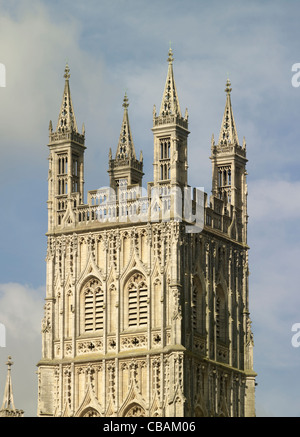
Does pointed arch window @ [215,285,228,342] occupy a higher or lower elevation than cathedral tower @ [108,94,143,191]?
lower

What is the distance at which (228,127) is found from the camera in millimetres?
110938

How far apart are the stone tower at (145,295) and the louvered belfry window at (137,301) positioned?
51 mm

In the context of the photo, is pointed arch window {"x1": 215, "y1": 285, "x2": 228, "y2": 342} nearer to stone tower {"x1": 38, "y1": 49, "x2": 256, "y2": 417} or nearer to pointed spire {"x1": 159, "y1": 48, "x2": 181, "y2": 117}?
stone tower {"x1": 38, "y1": 49, "x2": 256, "y2": 417}

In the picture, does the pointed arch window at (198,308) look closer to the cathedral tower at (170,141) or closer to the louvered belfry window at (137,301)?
the louvered belfry window at (137,301)

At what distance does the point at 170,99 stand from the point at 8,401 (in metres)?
17.5

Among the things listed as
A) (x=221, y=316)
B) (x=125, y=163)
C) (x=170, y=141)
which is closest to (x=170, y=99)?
(x=170, y=141)

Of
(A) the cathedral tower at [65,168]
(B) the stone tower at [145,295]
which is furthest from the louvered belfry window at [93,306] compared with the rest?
(A) the cathedral tower at [65,168]

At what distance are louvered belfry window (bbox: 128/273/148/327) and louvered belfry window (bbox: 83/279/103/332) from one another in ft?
5.77

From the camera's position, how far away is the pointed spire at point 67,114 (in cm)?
10874

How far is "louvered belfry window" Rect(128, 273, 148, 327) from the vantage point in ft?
342

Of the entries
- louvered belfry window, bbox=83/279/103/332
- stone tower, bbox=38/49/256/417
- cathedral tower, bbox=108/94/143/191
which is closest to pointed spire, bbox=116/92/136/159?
cathedral tower, bbox=108/94/143/191

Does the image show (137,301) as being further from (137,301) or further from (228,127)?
(228,127)
